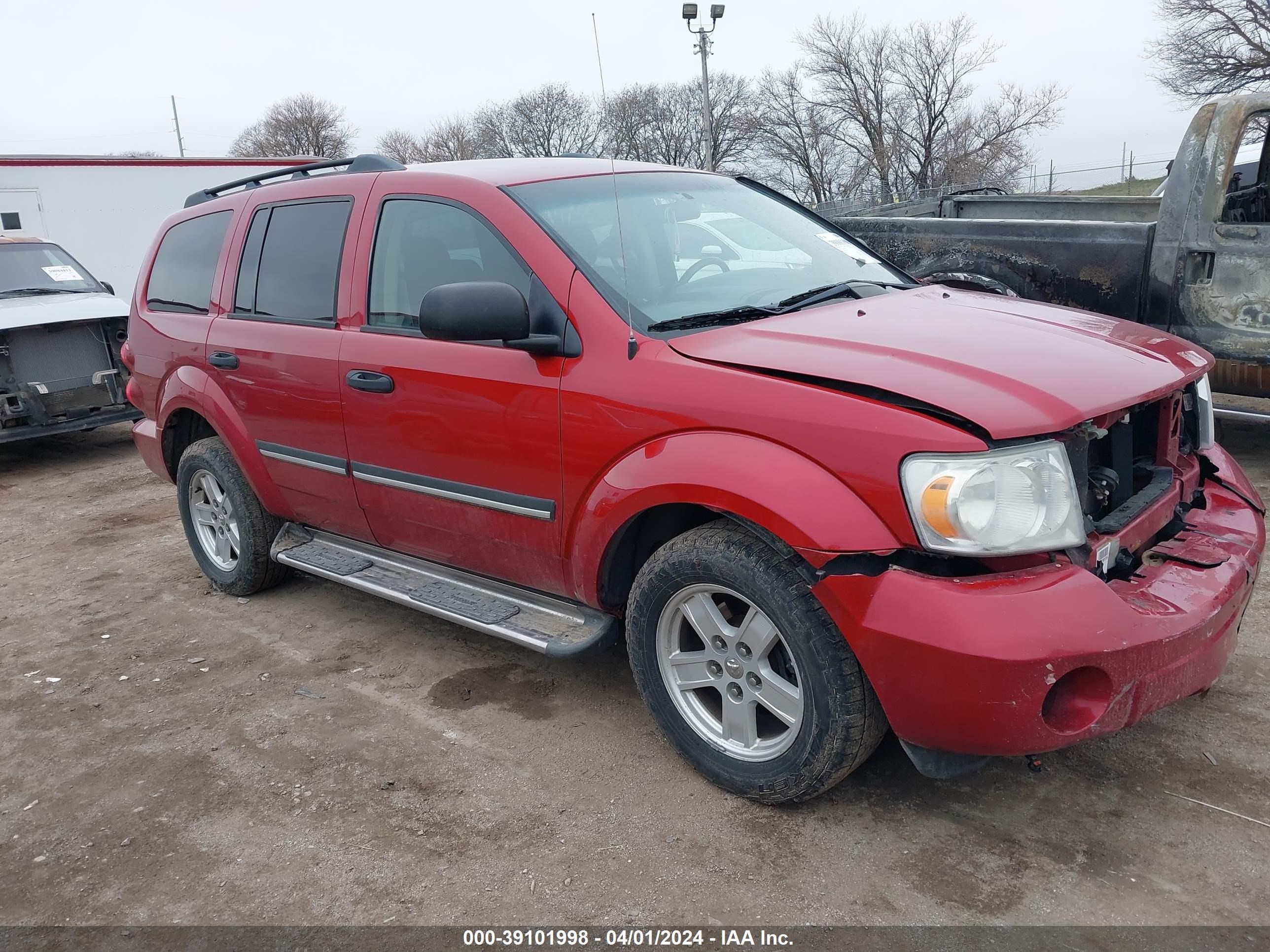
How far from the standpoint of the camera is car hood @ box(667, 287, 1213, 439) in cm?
246

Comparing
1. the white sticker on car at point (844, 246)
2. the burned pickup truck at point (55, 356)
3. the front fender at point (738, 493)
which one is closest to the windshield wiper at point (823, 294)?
the white sticker on car at point (844, 246)

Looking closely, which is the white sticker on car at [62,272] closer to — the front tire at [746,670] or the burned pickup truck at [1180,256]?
the burned pickup truck at [1180,256]

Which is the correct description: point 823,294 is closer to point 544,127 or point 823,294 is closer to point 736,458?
point 736,458

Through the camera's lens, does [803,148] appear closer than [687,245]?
No

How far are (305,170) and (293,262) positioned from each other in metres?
0.65

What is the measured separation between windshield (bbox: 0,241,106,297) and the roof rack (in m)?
4.94

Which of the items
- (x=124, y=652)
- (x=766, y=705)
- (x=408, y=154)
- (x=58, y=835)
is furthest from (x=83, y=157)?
(x=408, y=154)

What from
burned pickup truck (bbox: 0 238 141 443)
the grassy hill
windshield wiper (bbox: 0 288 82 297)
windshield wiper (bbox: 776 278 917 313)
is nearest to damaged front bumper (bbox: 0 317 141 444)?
burned pickup truck (bbox: 0 238 141 443)

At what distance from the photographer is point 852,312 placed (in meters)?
3.17

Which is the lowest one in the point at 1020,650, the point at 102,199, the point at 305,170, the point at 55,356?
the point at 1020,650

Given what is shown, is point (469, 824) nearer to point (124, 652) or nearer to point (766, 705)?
point (766, 705)

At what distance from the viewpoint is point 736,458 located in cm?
268

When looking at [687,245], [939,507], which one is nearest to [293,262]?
[687,245]

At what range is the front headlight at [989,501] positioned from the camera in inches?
93.8
